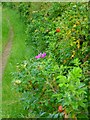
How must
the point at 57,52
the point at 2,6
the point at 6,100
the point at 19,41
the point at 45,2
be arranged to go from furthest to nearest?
1. the point at 2,6
2. the point at 19,41
3. the point at 45,2
4. the point at 6,100
5. the point at 57,52

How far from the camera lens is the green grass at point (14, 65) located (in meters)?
6.27

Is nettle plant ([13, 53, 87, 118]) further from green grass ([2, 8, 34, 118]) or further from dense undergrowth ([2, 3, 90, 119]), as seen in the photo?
green grass ([2, 8, 34, 118])

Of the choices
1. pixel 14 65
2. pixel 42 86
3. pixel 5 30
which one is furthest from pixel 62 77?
pixel 5 30

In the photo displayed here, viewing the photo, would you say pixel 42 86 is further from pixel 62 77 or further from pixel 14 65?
pixel 14 65

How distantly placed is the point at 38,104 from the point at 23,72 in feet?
1.85

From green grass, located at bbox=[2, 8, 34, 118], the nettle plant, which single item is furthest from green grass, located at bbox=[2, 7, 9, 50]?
the nettle plant

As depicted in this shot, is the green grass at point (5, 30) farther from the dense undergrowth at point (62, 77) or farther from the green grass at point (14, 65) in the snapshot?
the dense undergrowth at point (62, 77)

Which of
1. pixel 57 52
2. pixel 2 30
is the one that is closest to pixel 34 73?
pixel 57 52

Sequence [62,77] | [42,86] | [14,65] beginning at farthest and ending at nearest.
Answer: [14,65] → [42,86] → [62,77]

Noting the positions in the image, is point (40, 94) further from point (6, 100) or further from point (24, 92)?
point (6, 100)

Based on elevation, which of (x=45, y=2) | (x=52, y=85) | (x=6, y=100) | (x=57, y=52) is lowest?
(x=6, y=100)

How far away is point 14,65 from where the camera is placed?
31.4 feet

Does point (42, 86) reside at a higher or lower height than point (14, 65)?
higher

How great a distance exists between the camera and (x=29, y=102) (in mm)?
4152
